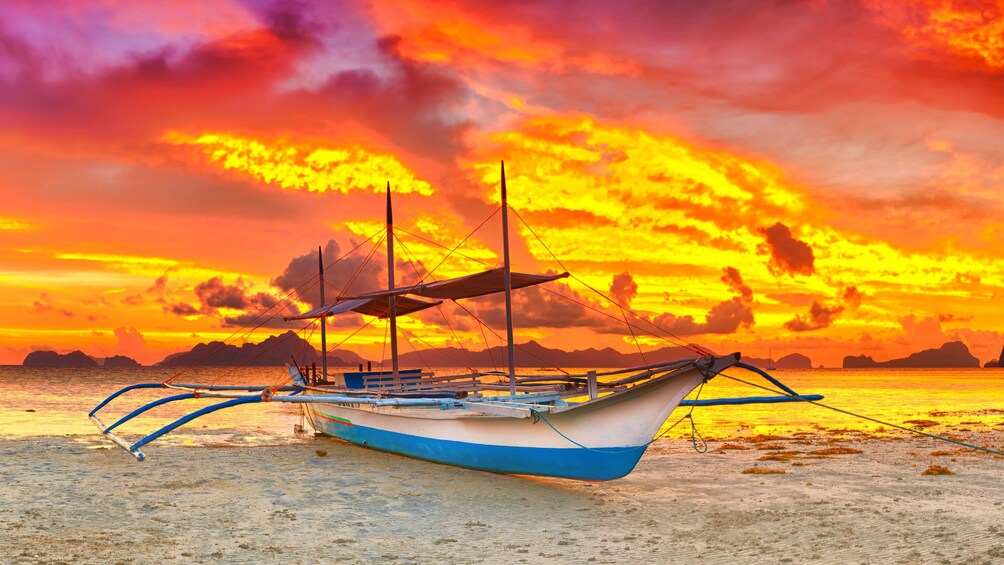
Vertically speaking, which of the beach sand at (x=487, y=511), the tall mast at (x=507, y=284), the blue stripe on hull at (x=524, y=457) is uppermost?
the tall mast at (x=507, y=284)

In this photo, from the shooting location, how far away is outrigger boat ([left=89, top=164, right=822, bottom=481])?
11797 mm

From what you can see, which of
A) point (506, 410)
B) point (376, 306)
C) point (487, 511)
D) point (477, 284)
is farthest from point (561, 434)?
point (376, 306)

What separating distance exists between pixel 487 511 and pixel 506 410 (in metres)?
2.09

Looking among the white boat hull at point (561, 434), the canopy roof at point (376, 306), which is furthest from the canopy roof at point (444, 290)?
the white boat hull at point (561, 434)

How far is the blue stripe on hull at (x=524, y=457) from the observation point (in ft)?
39.2

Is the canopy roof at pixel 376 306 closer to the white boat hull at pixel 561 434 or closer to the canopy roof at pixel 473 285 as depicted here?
the canopy roof at pixel 473 285

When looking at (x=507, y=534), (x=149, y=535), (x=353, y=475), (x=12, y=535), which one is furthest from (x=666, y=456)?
(x=12, y=535)

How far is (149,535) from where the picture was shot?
9398 mm

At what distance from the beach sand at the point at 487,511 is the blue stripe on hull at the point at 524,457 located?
1.06 feet

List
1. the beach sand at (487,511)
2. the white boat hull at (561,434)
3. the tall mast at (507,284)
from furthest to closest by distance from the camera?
the tall mast at (507,284)
the white boat hull at (561,434)
the beach sand at (487,511)

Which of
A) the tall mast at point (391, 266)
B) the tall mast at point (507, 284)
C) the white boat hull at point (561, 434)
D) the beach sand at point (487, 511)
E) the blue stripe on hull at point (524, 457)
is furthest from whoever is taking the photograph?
the tall mast at point (391, 266)

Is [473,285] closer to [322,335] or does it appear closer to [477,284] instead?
[477,284]

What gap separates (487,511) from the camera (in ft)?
36.9

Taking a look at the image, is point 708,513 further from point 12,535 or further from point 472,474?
point 12,535
